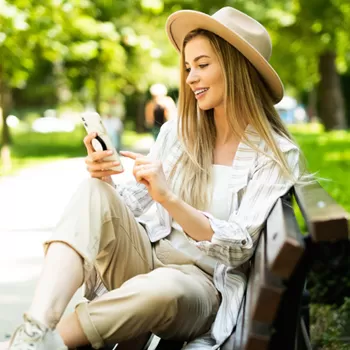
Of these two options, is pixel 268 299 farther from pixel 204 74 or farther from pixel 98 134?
pixel 204 74

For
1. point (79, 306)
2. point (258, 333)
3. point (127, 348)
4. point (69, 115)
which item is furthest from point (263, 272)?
point (69, 115)

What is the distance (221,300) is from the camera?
12.2 feet

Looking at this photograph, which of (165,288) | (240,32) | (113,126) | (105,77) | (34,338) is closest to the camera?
(34,338)

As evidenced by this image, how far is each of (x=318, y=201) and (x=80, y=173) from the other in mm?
14701

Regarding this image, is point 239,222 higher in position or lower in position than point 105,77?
lower

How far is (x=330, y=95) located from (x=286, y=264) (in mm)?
32472

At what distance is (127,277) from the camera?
380 centimetres

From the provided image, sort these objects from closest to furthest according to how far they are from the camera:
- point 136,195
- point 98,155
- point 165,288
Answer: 1. point 165,288
2. point 98,155
3. point 136,195

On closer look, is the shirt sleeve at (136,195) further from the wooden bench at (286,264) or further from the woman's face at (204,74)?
the wooden bench at (286,264)

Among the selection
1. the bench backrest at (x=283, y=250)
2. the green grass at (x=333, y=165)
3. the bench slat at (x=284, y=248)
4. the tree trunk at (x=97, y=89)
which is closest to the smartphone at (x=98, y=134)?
the bench backrest at (x=283, y=250)

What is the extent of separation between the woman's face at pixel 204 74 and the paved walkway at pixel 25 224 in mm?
2021

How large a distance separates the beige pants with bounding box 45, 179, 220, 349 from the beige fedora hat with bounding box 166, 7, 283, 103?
767 mm

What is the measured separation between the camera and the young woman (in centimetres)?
334

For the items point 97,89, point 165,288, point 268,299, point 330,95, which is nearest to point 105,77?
point 97,89
